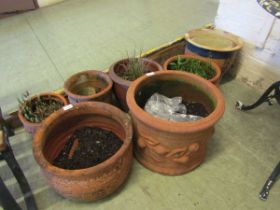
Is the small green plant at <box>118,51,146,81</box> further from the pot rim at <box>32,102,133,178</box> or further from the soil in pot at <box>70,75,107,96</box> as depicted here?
the pot rim at <box>32,102,133,178</box>

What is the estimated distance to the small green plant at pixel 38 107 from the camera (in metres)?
1.35

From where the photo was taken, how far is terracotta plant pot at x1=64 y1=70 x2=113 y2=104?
1.42 metres

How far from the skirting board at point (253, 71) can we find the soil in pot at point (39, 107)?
1.21 m

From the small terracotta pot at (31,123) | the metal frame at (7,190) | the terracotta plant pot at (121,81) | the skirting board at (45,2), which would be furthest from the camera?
the skirting board at (45,2)

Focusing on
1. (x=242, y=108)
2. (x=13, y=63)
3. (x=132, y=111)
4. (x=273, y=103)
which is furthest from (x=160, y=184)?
(x=13, y=63)

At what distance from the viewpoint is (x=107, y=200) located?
117cm

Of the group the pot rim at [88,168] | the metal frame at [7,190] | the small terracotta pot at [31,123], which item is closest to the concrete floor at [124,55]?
the metal frame at [7,190]

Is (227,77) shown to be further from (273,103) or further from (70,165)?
(70,165)

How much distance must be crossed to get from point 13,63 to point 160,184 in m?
1.39

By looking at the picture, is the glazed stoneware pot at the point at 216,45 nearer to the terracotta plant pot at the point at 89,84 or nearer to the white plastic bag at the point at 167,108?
the white plastic bag at the point at 167,108

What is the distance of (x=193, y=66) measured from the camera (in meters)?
1.57

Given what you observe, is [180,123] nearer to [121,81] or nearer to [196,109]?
[196,109]

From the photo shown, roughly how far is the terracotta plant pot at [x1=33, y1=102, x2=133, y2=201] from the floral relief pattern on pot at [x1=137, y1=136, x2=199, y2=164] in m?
0.09

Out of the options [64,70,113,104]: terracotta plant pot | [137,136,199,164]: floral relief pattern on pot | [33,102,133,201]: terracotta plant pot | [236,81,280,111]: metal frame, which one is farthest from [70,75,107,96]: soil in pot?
[236,81,280,111]: metal frame
